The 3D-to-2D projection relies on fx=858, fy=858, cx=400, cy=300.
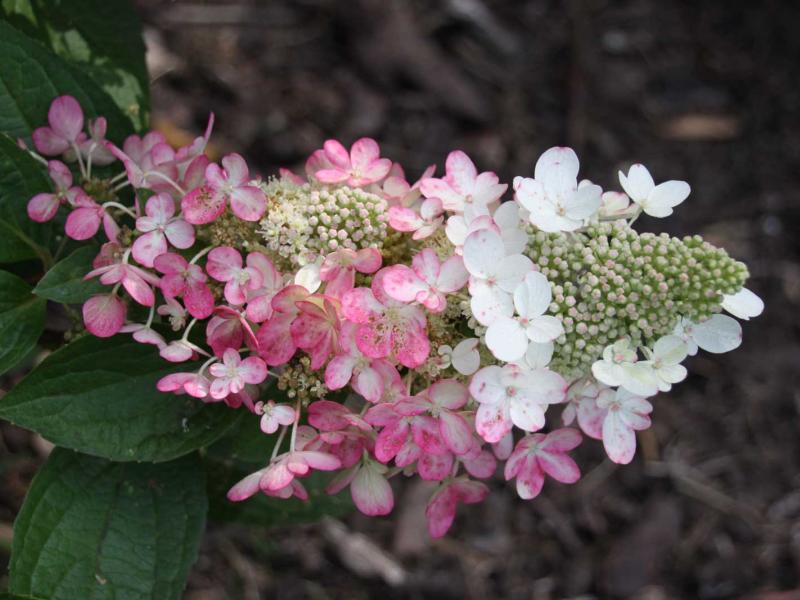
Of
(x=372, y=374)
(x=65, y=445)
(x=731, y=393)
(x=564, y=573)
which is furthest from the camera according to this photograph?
(x=731, y=393)

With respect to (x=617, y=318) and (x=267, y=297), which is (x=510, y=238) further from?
(x=267, y=297)

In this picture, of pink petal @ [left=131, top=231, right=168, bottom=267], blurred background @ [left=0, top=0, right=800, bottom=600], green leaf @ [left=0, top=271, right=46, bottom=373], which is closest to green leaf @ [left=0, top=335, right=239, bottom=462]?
green leaf @ [left=0, top=271, right=46, bottom=373]

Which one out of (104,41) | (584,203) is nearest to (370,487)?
(584,203)

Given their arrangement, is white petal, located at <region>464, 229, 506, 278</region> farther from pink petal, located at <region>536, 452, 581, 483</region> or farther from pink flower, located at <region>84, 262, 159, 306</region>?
pink flower, located at <region>84, 262, 159, 306</region>

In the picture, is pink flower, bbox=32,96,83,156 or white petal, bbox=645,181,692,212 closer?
white petal, bbox=645,181,692,212

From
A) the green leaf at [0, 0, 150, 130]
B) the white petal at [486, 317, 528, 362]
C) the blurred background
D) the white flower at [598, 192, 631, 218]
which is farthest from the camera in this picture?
the blurred background

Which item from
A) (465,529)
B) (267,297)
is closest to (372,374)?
(267,297)

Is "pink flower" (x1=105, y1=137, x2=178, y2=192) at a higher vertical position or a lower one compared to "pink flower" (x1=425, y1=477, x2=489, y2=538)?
higher

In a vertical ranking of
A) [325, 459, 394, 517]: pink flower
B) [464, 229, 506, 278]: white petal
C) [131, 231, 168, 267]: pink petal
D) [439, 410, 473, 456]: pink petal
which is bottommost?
[325, 459, 394, 517]: pink flower
